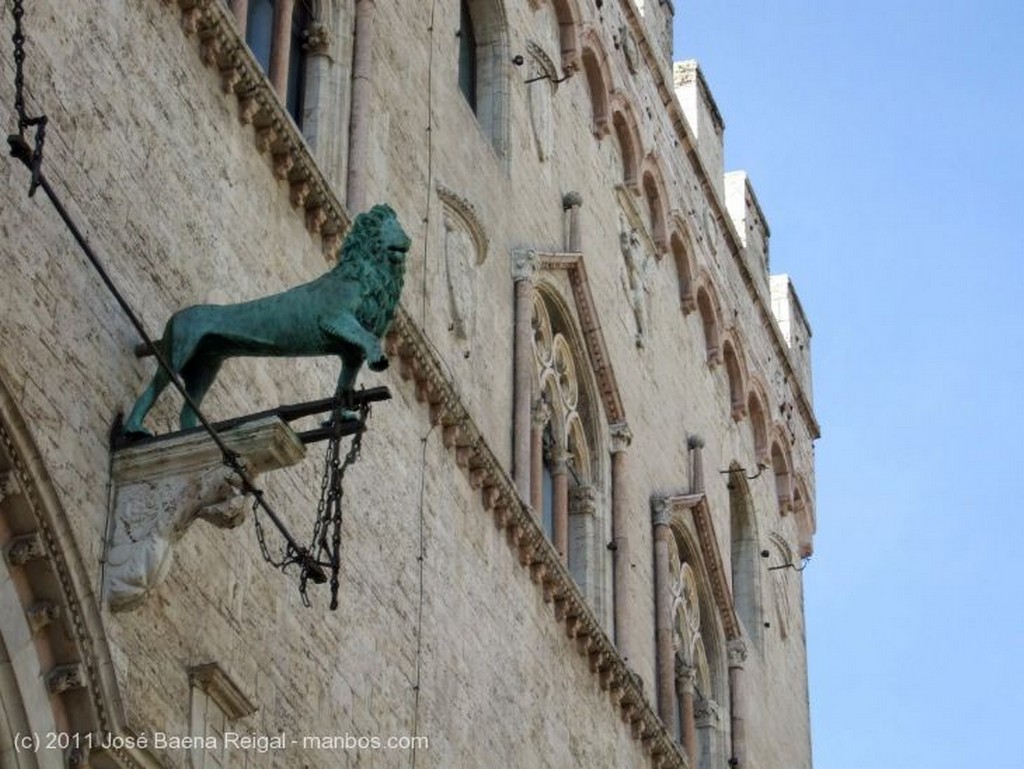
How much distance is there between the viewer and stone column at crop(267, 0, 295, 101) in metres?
15.3

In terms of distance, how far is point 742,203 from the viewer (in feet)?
93.8

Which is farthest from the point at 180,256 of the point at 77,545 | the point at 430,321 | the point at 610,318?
the point at 610,318

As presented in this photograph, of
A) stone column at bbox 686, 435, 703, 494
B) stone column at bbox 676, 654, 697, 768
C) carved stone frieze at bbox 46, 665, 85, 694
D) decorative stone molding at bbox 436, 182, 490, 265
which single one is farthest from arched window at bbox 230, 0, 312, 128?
stone column at bbox 686, 435, 703, 494

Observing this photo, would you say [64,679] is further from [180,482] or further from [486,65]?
[486,65]

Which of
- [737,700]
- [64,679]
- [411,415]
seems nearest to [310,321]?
[64,679]

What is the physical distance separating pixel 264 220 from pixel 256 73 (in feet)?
2.52

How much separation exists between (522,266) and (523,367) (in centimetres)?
78

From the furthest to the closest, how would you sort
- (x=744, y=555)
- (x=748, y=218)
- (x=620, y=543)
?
1. (x=748, y=218)
2. (x=744, y=555)
3. (x=620, y=543)

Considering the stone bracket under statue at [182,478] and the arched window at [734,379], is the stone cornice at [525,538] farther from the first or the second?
the arched window at [734,379]

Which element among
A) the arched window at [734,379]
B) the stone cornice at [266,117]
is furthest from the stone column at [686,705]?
the stone cornice at [266,117]

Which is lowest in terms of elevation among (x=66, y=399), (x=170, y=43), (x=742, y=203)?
(x=66, y=399)

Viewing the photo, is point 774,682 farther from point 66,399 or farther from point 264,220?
point 66,399

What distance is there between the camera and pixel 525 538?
55.7 ft

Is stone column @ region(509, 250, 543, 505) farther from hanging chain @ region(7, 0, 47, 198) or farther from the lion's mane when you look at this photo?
hanging chain @ region(7, 0, 47, 198)
